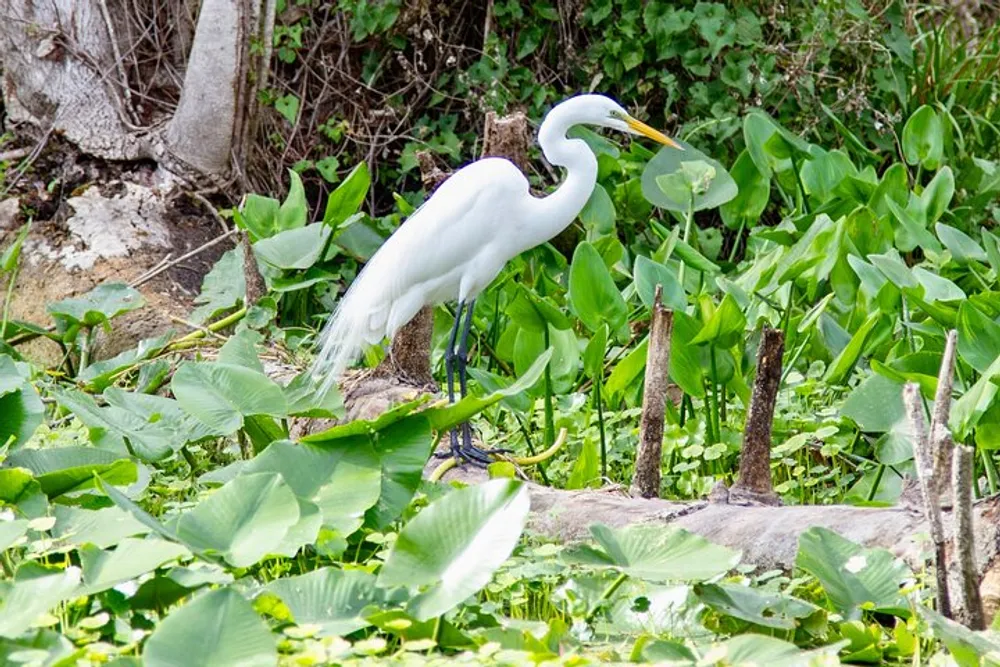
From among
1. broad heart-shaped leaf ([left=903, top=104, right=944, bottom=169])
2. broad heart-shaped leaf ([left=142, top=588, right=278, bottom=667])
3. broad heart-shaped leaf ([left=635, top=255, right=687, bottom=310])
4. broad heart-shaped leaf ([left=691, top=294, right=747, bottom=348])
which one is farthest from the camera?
broad heart-shaped leaf ([left=903, top=104, right=944, bottom=169])

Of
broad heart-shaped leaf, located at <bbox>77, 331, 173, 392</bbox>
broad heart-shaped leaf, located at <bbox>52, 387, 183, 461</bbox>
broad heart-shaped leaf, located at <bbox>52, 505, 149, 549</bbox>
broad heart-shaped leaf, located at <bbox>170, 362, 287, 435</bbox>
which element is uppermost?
broad heart-shaped leaf, located at <bbox>170, 362, 287, 435</bbox>

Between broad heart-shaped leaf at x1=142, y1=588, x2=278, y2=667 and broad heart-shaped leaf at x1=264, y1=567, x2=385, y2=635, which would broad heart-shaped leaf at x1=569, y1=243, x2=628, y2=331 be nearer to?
broad heart-shaped leaf at x1=264, y1=567, x2=385, y2=635

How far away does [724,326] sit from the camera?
9.79 feet

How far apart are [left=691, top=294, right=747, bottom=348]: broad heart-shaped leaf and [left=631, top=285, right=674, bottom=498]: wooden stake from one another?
12cm

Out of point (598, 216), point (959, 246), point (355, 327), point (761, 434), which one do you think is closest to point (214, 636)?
point (761, 434)

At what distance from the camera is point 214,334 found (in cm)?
406

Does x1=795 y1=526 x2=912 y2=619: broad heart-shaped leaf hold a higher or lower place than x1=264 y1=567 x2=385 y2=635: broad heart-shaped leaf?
lower

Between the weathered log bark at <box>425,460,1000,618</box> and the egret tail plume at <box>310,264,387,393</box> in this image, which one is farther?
the egret tail plume at <box>310,264,387,393</box>

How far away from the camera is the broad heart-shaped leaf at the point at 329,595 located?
78.3 inches

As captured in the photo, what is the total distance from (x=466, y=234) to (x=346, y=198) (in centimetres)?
66

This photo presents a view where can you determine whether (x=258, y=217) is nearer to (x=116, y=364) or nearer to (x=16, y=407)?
(x=116, y=364)

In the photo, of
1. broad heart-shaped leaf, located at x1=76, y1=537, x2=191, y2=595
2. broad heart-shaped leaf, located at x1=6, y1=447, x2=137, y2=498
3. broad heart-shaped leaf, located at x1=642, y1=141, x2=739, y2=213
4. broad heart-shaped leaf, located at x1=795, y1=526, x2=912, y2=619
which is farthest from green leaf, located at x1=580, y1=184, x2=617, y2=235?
broad heart-shaped leaf, located at x1=76, y1=537, x2=191, y2=595

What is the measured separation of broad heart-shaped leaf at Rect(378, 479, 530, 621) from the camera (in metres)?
1.90

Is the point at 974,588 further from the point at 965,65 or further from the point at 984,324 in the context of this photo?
the point at 965,65
